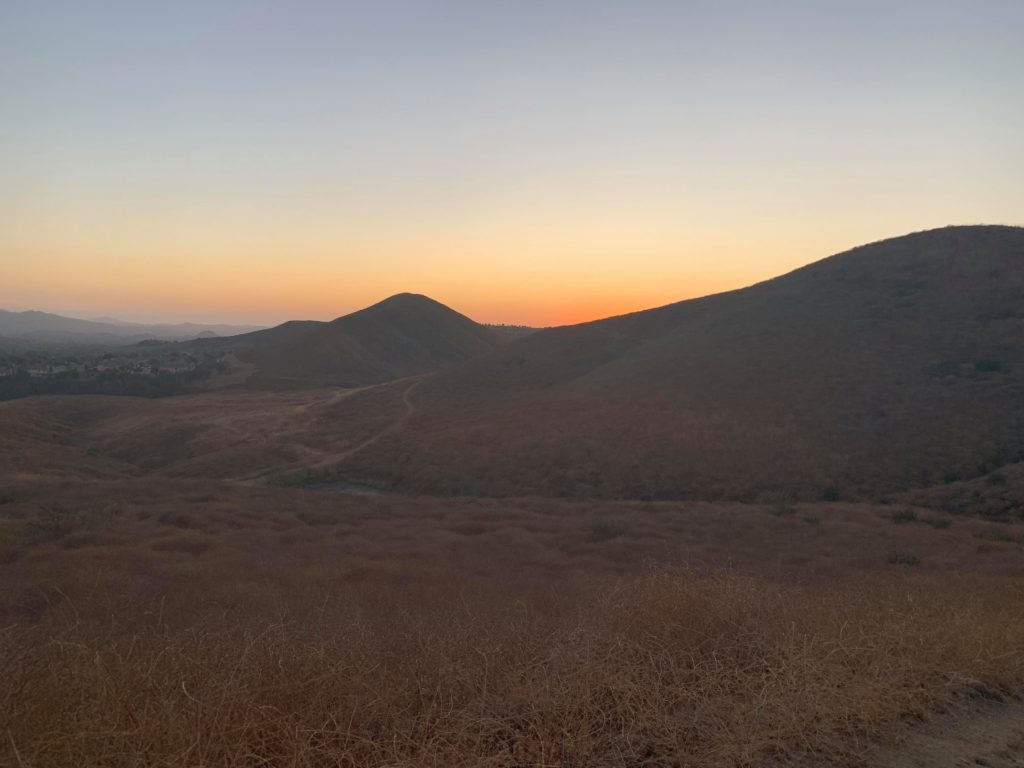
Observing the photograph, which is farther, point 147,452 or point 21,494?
point 147,452

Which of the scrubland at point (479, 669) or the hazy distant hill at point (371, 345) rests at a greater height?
the hazy distant hill at point (371, 345)

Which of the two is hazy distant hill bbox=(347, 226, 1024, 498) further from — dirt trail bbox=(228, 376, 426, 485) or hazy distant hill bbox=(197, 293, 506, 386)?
hazy distant hill bbox=(197, 293, 506, 386)

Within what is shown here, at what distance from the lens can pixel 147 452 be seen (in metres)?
41.0

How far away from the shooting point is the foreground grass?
347 cm

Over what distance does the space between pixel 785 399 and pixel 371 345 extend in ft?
248

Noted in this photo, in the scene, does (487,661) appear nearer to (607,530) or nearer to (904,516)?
(607,530)

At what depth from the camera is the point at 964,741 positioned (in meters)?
4.26

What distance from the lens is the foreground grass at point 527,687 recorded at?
3.47 meters

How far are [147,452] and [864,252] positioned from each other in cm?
5964

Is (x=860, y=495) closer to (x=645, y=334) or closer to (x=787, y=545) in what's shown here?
(x=787, y=545)

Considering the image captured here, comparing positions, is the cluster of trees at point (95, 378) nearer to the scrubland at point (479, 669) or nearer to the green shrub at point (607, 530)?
the green shrub at point (607, 530)

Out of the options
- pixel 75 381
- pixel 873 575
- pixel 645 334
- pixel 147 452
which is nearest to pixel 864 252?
pixel 645 334

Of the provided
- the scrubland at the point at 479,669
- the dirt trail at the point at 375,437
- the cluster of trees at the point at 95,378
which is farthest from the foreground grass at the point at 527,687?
the cluster of trees at the point at 95,378

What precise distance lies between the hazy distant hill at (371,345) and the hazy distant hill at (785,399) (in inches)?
1246
